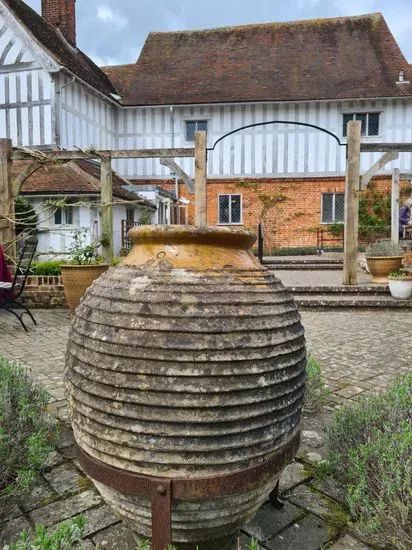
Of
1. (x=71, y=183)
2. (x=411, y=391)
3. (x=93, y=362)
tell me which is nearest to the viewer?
(x=93, y=362)

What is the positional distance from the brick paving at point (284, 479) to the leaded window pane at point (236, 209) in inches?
506

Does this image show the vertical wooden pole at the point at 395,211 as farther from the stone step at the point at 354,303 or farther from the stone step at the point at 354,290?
the stone step at the point at 354,303

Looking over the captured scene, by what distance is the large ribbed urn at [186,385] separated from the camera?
51.5 inches

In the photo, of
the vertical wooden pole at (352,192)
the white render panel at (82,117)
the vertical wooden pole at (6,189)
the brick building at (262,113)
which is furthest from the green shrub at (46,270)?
the brick building at (262,113)

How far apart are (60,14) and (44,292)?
15001mm

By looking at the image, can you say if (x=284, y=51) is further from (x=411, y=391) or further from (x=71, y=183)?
(x=411, y=391)

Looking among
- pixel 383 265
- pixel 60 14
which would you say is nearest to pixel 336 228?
pixel 383 265

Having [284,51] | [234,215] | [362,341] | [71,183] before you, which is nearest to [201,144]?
[362,341]

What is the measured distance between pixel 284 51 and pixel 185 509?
20.5 meters

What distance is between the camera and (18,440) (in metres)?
2.06

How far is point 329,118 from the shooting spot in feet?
55.5

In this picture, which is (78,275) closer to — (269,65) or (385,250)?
(385,250)

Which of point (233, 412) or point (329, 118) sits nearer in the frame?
point (233, 412)

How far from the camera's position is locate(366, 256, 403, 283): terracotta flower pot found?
8469mm
